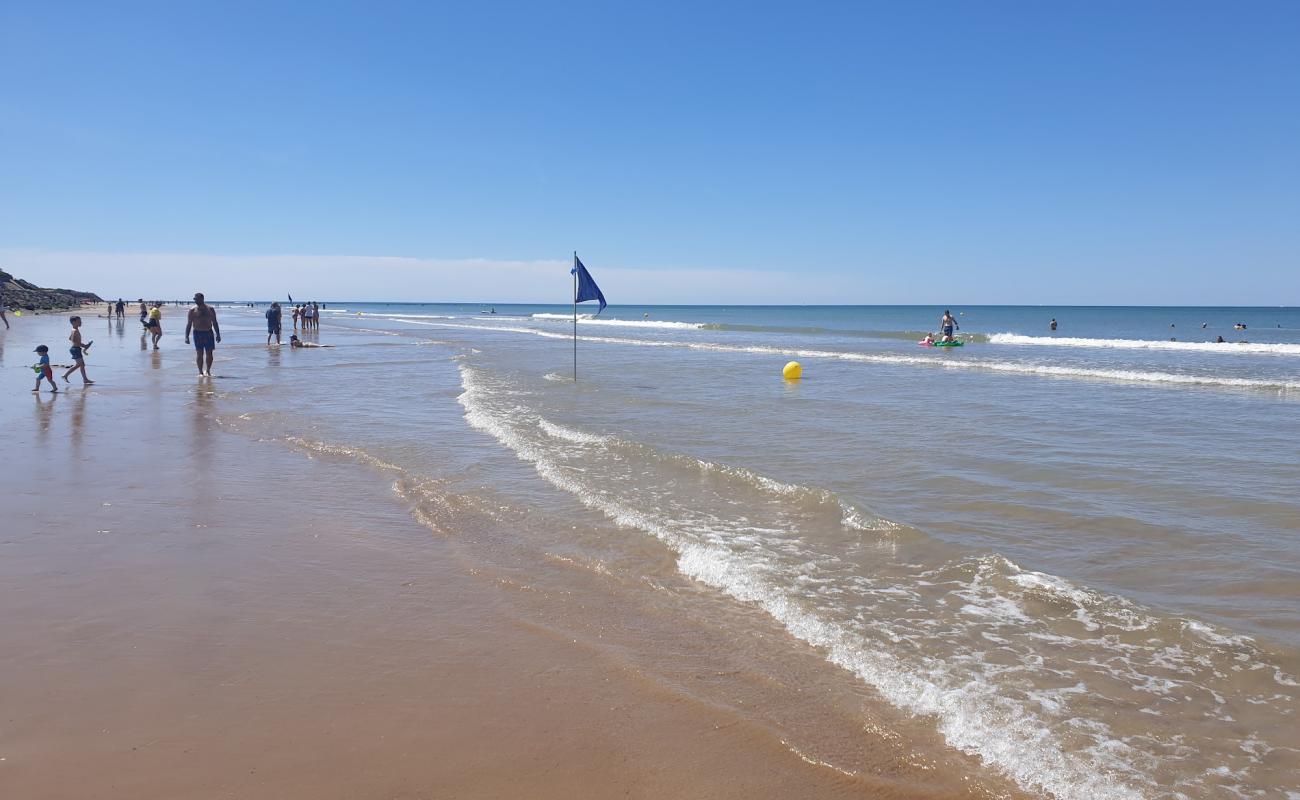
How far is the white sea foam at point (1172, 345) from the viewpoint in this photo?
3741 cm

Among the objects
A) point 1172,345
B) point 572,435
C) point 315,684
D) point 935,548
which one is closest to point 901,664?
point 935,548

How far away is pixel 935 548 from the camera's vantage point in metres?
6.52

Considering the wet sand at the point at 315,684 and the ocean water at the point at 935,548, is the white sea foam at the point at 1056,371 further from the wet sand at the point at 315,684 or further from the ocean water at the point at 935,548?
the wet sand at the point at 315,684

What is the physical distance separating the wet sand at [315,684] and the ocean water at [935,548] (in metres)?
0.32

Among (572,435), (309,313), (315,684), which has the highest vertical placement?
(309,313)

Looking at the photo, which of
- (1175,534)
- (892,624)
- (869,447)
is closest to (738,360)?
(869,447)

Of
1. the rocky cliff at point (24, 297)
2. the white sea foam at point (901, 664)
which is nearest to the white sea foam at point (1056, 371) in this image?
the white sea foam at point (901, 664)

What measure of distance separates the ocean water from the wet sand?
32 cm

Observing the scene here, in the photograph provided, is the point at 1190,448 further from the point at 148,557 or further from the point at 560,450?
the point at 148,557

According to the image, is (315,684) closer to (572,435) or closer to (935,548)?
(935,548)

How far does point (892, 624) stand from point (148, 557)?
560cm

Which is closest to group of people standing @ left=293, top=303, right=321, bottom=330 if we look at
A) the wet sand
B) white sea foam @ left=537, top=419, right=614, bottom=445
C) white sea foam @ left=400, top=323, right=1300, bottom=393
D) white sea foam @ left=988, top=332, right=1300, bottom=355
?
white sea foam @ left=400, top=323, right=1300, bottom=393

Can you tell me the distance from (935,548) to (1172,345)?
4306cm

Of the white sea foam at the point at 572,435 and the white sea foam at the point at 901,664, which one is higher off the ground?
the white sea foam at the point at 572,435
